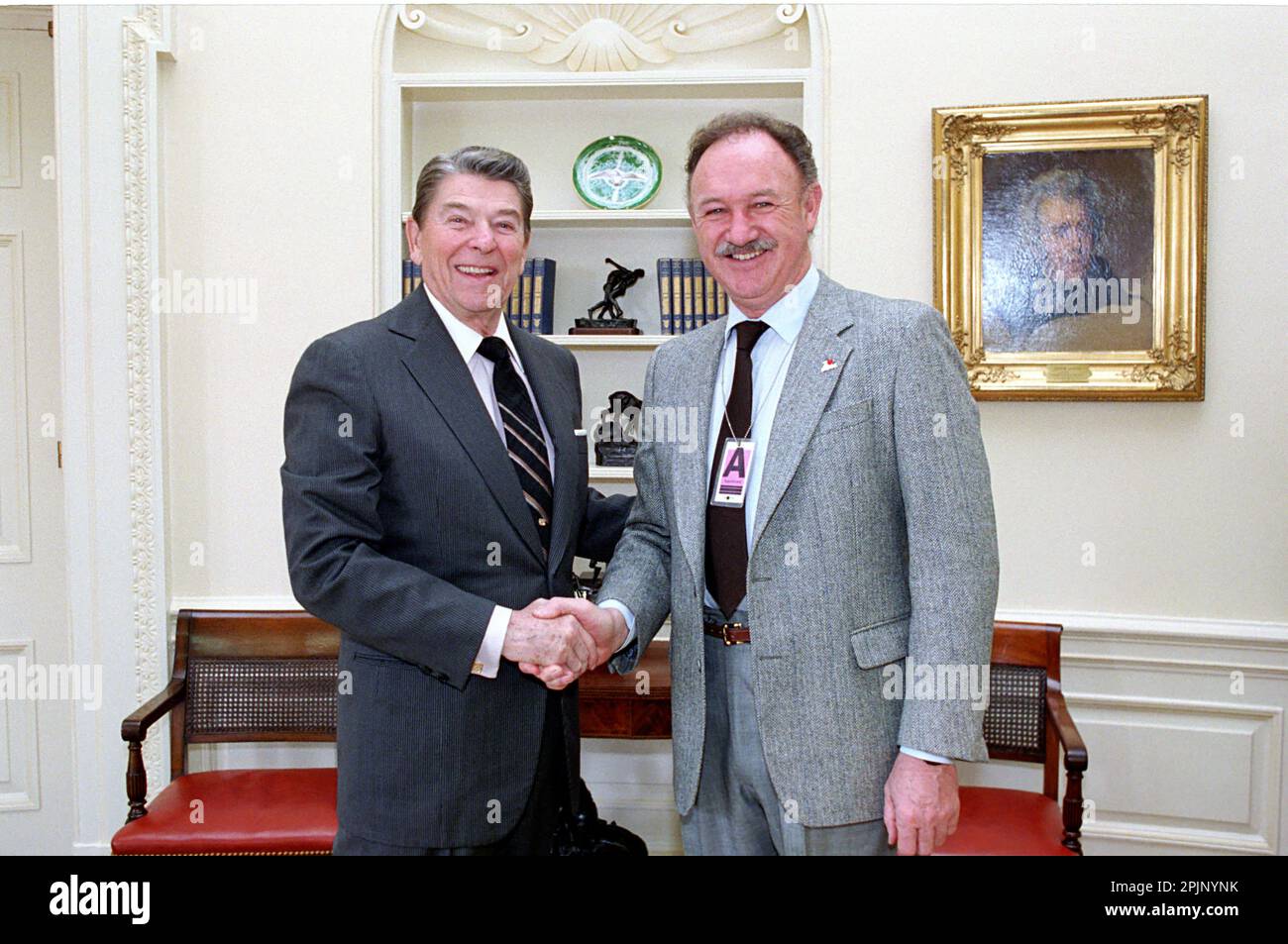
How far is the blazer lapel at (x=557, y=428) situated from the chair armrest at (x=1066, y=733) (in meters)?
1.35

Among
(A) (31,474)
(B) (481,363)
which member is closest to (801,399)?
(B) (481,363)

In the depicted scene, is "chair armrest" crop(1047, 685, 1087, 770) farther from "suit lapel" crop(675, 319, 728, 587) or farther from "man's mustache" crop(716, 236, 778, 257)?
"man's mustache" crop(716, 236, 778, 257)

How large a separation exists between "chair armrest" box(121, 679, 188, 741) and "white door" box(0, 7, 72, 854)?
75 cm

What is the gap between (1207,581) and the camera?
3.06m

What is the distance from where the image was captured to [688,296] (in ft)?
10.7

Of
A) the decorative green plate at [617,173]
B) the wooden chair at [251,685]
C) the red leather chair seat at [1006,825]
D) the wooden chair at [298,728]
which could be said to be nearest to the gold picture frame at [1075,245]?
the wooden chair at [298,728]

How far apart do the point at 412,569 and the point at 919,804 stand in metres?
0.93

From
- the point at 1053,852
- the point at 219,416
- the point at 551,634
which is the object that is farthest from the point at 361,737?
the point at 219,416

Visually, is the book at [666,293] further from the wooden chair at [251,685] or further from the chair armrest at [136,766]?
the chair armrest at [136,766]

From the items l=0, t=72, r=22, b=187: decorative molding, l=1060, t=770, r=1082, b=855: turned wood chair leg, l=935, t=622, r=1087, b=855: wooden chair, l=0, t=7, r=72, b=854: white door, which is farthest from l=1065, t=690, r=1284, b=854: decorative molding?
l=0, t=72, r=22, b=187: decorative molding

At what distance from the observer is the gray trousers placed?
1642 mm

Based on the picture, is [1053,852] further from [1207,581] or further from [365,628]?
[365,628]

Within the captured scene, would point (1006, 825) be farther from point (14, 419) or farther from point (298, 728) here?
point (14, 419)

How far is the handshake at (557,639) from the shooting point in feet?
5.62
